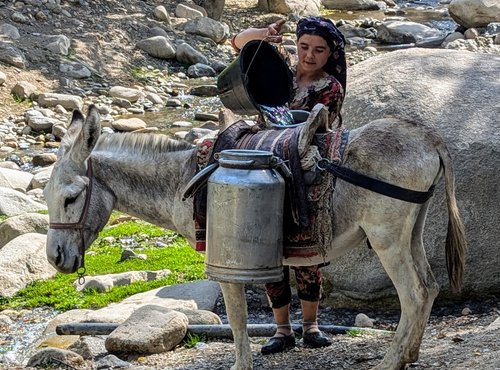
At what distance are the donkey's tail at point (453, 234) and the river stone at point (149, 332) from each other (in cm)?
226

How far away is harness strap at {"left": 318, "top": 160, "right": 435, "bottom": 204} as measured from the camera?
5.80m

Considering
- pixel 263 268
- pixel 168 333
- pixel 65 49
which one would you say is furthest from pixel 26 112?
pixel 263 268

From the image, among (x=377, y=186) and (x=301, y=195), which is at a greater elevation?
(x=377, y=186)

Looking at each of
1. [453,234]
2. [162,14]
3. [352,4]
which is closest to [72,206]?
[453,234]

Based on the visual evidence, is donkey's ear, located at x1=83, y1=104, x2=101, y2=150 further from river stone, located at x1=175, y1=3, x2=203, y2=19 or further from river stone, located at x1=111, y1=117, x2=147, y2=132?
river stone, located at x1=175, y1=3, x2=203, y2=19

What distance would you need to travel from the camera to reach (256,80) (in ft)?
21.7

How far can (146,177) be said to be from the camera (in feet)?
21.3

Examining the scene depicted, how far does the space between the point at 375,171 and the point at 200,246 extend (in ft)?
3.98

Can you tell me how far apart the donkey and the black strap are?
0.12 feet

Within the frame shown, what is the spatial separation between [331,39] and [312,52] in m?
0.16

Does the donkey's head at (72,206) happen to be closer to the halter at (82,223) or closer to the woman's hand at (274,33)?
the halter at (82,223)

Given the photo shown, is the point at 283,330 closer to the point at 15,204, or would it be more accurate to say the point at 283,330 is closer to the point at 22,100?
the point at 15,204

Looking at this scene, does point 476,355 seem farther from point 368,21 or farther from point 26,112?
point 368,21

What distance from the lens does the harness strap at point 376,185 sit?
228 inches
